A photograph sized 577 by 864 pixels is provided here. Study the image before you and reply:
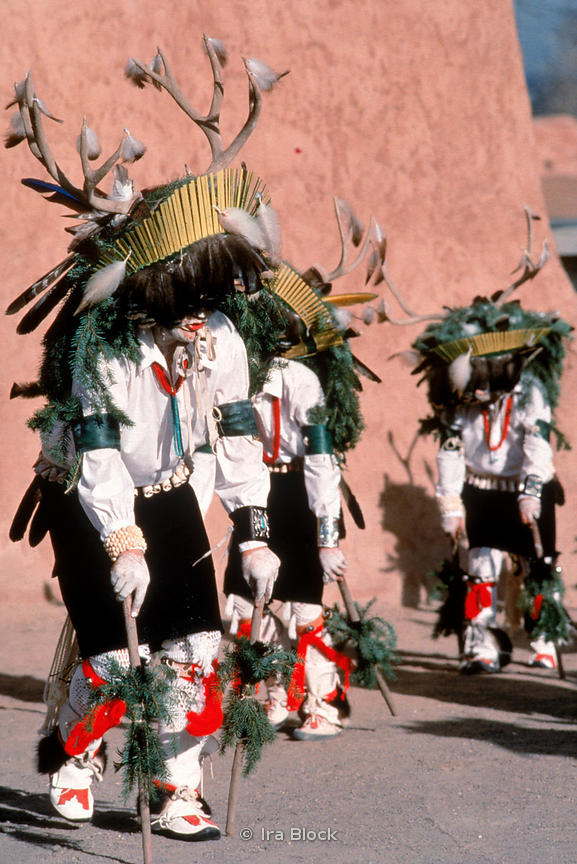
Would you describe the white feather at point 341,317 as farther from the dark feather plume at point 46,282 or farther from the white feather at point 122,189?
the dark feather plume at point 46,282

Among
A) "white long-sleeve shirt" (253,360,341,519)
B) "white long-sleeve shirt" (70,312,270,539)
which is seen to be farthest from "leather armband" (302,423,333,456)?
"white long-sleeve shirt" (70,312,270,539)

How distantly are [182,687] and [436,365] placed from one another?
141 inches

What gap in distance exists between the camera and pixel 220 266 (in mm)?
3697

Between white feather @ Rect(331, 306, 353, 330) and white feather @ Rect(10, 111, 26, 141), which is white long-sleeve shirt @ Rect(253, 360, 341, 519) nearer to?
white feather @ Rect(331, 306, 353, 330)

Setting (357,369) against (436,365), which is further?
(436,365)

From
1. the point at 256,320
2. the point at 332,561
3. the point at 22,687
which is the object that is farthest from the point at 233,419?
the point at 22,687

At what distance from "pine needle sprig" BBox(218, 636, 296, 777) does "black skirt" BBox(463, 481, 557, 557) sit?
3.17 m

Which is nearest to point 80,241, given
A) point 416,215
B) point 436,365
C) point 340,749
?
point 340,749

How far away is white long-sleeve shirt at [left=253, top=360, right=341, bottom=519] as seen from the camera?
5395 mm

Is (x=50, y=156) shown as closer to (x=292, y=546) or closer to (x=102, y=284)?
(x=102, y=284)

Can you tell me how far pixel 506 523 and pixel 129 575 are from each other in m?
3.74

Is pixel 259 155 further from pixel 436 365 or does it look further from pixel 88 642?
pixel 88 642

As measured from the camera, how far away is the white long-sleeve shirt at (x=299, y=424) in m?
5.39

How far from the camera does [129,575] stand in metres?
3.53
